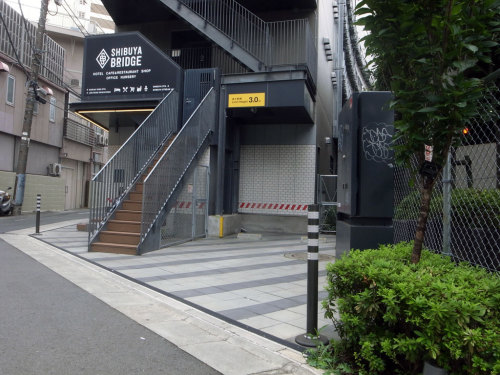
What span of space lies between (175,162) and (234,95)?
3395mm

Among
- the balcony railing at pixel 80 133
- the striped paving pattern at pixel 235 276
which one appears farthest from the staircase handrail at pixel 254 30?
the balcony railing at pixel 80 133

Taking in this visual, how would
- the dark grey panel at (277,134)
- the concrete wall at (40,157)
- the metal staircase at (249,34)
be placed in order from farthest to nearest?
the concrete wall at (40,157)
the dark grey panel at (277,134)
the metal staircase at (249,34)

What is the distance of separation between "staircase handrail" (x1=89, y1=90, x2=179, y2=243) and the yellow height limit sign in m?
2.04

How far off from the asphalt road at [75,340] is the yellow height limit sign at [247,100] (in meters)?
8.16

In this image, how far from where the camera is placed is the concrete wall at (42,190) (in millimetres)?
20984

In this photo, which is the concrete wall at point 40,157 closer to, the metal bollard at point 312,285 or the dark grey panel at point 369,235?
the dark grey panel at point 369,235

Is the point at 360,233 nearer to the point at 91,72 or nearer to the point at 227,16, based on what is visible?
the point at 227,16

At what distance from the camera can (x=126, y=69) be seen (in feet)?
45.8

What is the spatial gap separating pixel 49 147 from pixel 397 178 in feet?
85.0

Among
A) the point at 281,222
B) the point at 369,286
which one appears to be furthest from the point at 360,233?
the point at 281,222

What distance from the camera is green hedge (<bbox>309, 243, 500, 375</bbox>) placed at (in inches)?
102

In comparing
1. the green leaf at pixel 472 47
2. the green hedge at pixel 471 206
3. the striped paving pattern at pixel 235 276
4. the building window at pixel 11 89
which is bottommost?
the striped paving pattern at pixel 235 276

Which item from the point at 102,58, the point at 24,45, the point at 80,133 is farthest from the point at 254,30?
the point at 80,133

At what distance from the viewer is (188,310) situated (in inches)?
200
